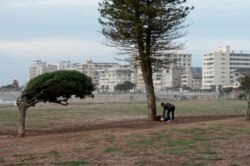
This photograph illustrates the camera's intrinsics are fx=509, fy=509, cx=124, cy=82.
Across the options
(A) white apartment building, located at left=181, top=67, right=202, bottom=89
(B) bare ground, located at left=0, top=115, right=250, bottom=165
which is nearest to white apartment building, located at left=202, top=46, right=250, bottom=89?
(A) white apartment building, located at left=181, top=67, right=202, bottom=89

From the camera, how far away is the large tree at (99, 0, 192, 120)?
75.6 ft

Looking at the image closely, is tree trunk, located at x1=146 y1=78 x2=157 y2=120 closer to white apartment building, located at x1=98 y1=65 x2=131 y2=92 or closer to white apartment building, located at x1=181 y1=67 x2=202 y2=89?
white apartment building, located at x1=98 y1=65 x2=131 y2=92

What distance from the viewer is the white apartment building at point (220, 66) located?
6378 inches

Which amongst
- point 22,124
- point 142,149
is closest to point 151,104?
point 22,124

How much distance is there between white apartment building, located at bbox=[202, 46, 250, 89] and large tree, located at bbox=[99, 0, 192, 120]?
13758 cm

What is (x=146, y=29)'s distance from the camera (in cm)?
2359

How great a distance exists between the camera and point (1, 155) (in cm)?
1205

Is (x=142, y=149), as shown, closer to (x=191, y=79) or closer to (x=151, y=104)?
(x=151, y=104)

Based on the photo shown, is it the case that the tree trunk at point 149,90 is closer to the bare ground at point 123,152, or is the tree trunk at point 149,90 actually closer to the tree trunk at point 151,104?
the tree trunk at point 151,104

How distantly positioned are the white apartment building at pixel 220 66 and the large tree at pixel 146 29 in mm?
137579

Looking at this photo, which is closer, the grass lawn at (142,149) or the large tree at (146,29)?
the grass lawn at (142,149)

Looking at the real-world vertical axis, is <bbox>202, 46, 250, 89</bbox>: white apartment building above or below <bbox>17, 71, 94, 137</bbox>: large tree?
above

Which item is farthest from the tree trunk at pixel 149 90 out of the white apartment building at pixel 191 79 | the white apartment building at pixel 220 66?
the white apartment building at pixel 191 79

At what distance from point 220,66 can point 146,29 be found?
139742 millimetres
